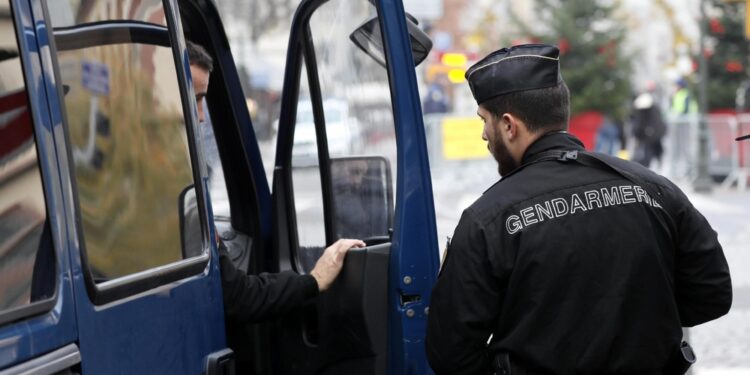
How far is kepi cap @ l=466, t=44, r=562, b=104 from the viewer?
9.48ft

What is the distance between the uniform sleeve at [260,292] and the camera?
336 centimetres

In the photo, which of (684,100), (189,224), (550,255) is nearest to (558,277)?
(550,255)

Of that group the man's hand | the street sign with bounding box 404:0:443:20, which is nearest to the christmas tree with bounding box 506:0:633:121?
the street sign with bounding box 404:0:443:20

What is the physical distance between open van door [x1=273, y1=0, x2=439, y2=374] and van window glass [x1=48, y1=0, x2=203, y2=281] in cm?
69

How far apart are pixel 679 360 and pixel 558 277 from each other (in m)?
0.51

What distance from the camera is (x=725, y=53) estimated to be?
76.3 ft

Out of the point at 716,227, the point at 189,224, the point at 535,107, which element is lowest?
the point at 716,227

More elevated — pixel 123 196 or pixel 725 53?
pixel 123 196

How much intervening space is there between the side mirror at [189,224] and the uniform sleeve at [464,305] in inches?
27.3

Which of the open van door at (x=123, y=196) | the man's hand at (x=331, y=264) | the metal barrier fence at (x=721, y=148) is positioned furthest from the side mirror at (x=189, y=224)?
the metal barrier fence at (x=721, y=148)

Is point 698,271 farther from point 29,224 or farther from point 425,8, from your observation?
point 425,8

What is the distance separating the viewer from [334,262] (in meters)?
3.68

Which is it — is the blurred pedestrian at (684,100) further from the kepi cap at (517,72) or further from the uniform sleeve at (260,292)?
the kepi cap at (517,72)

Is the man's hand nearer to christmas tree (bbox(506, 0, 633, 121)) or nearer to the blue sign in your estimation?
the blue sign
